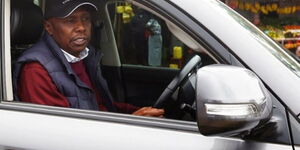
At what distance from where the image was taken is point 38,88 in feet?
7.30

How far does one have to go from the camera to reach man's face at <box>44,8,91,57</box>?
8.52 ft

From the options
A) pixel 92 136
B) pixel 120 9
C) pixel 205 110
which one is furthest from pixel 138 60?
pixel 205 110

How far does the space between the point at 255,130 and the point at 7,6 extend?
1119mm

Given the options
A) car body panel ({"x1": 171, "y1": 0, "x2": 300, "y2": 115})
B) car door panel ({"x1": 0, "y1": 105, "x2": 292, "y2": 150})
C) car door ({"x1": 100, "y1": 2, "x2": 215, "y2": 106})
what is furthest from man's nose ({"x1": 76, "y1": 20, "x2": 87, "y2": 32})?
car body panel ({"x1": 171, "y1": 0, "x2": 300, "y2": 115})

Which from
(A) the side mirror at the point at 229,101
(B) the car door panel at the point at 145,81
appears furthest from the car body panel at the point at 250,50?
(B) the car door panel at the point at 145,81

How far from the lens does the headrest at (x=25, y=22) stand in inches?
93.0

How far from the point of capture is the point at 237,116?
1.47m

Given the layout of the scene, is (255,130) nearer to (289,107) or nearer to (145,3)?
(289,107)

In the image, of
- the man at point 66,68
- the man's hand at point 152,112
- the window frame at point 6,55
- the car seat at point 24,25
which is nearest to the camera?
the window frame at point 6,55

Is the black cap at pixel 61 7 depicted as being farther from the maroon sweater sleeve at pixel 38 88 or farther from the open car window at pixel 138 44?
the open car window at pixel 138 44

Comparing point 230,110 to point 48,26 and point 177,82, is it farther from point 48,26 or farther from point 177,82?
point 48,26

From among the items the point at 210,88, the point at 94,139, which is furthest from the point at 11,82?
the point at 210,88

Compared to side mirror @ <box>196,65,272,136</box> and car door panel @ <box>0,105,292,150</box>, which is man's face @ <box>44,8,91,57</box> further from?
side mirror @ <box>196,65,272,136</box>

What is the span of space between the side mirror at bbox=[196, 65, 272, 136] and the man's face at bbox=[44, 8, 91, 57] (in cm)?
124
